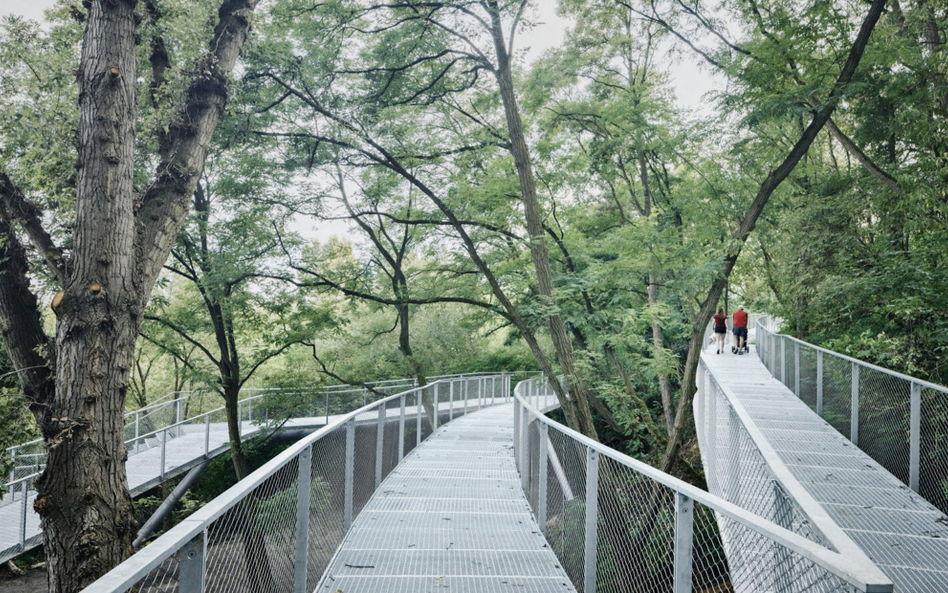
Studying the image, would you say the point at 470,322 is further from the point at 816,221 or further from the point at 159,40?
the point at 159,40

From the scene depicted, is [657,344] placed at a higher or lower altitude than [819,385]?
higher

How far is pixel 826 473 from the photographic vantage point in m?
7.89

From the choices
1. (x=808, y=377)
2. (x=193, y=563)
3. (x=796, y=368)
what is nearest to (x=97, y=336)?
(x=193, y=563)

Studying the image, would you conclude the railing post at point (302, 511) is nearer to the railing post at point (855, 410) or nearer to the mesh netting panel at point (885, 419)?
the mesh netting panel at point (885, 419)

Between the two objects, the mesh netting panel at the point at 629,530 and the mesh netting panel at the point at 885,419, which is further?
the mesh netting panel at the point at 885,419

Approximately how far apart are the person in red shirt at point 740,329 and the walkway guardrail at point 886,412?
7002 millimetres

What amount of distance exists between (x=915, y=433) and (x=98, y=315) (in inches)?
404

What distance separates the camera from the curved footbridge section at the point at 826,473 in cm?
328

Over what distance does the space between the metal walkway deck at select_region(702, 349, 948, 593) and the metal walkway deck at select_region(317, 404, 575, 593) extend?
2.54 m

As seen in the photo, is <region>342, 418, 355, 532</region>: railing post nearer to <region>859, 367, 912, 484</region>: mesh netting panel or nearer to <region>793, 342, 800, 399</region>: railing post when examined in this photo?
<region>859, 367, 912, 484</region>: mesh netting panel

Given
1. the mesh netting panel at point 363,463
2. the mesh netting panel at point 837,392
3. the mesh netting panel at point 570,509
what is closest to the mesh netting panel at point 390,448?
the mesh netting panel at point 363,463

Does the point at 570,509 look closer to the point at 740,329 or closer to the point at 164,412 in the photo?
the point at 740,329

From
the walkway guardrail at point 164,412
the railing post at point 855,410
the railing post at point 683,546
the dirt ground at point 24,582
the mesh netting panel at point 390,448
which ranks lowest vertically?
the dirt ground at point 24,582

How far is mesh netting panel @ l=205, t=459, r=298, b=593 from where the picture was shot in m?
2.94
